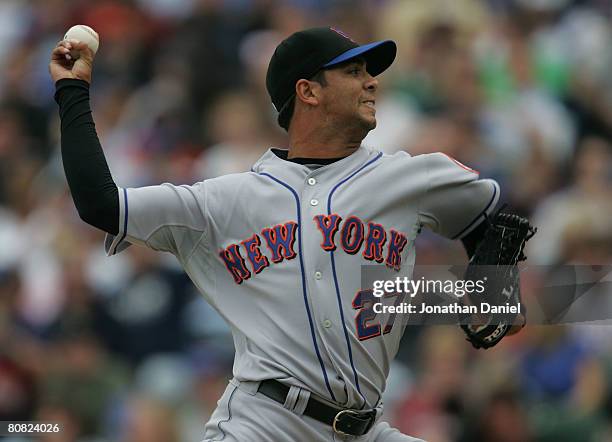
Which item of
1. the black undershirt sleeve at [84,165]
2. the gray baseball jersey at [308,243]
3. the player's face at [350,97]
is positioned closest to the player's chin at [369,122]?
the player's face at [350,97]

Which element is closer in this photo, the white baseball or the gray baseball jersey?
the gray baseball jersey

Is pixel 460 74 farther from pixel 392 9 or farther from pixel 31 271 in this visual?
pixel 31 271

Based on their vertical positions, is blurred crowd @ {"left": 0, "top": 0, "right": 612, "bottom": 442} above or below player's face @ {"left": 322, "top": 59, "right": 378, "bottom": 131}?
below

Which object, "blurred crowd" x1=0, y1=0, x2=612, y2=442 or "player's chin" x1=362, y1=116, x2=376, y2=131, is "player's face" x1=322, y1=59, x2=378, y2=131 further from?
"blurred crowd" x1=0, y1=0, x2=612, y2=442

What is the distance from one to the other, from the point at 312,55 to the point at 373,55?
0.21 meters

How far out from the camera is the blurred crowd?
6.33 metres

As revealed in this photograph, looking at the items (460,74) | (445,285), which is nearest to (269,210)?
(445,285)

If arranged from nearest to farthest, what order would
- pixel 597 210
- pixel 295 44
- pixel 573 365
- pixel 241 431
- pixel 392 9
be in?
pixel 241 431 < pixel 295 44 < pixel 573 365 < pixel 597 210 < pixel 392 9

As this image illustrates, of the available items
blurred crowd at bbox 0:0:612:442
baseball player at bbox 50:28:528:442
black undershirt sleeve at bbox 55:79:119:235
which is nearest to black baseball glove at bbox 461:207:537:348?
baseball player at bbox 50:28:528:442

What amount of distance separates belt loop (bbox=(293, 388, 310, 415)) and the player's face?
0.88 m

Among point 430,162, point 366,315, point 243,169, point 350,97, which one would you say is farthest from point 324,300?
point 243,169

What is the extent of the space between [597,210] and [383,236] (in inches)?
142

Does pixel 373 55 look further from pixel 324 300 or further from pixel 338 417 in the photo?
pixel 338 417

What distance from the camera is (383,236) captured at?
136 inches
